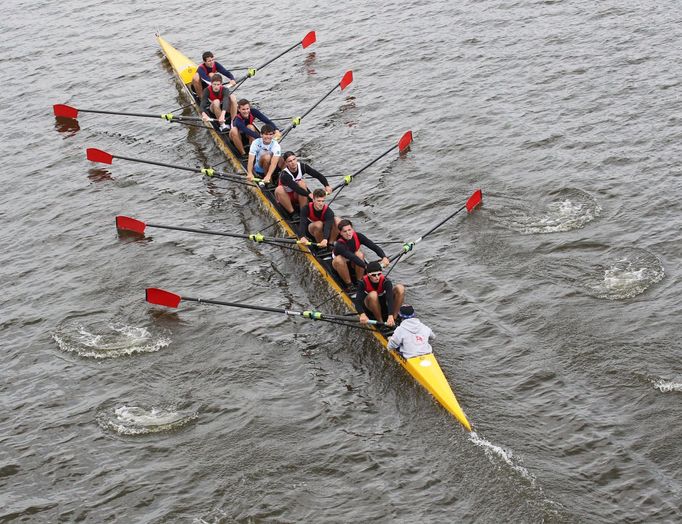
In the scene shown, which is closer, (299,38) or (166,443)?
(166,443)

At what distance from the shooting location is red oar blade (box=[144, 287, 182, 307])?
18.7 meters

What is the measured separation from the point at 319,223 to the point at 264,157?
154 inches

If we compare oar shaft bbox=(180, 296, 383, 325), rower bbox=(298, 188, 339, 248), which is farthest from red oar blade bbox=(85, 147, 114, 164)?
rower bbox=(298, 188, 339, 248)

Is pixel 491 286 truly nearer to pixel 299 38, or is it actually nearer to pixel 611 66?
pixel 611 66

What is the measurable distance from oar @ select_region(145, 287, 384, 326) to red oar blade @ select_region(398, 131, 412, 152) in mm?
7482

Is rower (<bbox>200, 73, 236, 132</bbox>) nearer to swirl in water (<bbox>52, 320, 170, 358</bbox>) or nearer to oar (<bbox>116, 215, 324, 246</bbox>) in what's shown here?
oar (<bbox>116, 215, 324, 246</bbox>)

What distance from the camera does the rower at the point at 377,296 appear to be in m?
16.6

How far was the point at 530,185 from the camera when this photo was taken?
2194 centimetres

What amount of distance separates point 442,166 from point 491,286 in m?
6.02

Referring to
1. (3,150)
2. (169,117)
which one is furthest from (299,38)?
(3,150)

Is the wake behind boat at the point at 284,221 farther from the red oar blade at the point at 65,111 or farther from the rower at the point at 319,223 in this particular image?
the rower at the point at 319,223

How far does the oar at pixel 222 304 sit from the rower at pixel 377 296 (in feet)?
0.80

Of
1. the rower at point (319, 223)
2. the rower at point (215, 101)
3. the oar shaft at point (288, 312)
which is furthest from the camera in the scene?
the rower at point (215, 101)

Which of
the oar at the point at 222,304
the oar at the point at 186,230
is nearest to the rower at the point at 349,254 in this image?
the oar at the point at 222,304
